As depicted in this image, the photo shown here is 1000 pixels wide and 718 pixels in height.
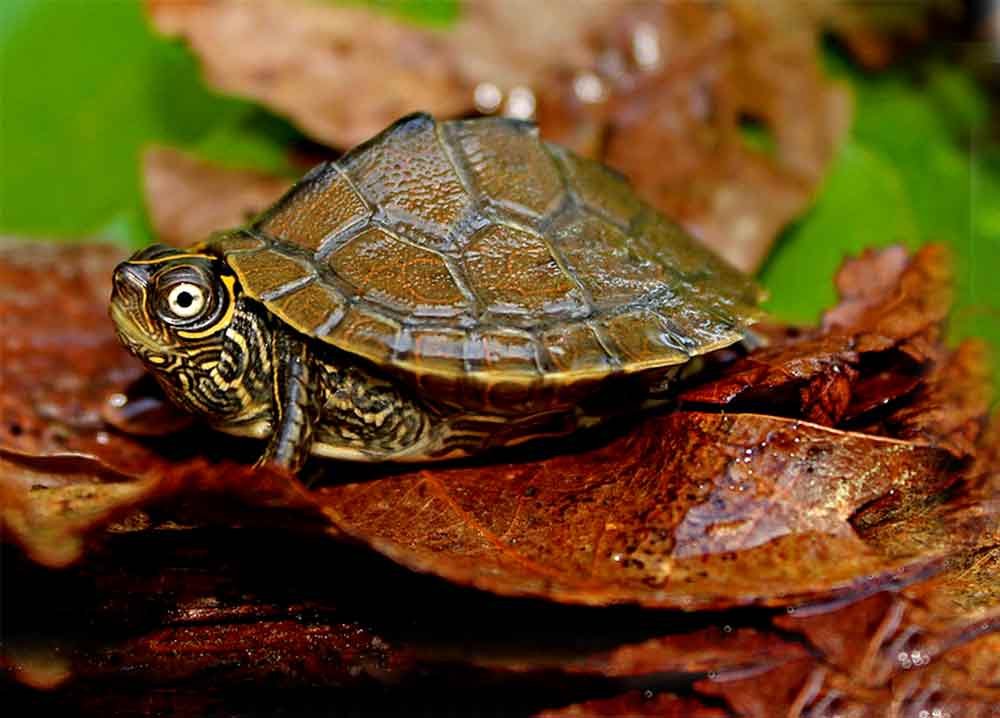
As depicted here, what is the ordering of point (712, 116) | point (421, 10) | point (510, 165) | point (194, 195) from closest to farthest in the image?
point (510, 165) → point (194, 195) → point (712, 116) → point (421, 10)

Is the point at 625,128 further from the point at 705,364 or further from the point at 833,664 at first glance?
the point at 833,664

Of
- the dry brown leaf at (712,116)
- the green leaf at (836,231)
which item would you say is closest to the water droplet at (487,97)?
the dry brown leaf at (712,116)

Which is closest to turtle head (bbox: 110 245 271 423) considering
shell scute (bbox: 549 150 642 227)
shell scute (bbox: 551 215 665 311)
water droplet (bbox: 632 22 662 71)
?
shell scute (bbox: 551 215 665 311)

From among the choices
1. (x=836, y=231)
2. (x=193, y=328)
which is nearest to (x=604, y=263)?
(x=193, y=328)

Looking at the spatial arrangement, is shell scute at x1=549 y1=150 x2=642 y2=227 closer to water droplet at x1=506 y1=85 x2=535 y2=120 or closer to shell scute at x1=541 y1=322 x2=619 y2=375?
shell scute at x1=541 y1=322 x2=619 y2=375

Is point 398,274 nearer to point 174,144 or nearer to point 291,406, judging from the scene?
point 291,406

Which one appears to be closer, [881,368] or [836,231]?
[881,368]

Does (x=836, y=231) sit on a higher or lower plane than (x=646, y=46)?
lower

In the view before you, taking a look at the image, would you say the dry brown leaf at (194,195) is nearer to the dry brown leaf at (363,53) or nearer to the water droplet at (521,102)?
the dry brown leaf at (363,53)
